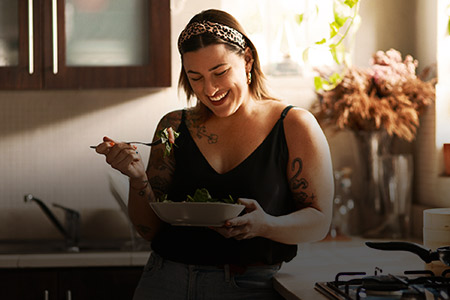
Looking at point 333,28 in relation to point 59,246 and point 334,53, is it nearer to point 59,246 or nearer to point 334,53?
point 334,53

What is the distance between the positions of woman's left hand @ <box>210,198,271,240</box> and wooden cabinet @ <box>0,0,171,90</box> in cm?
97

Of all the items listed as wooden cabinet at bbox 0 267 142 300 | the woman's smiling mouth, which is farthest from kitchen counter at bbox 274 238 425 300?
wooden cabinet at bbox 0 267 142 300

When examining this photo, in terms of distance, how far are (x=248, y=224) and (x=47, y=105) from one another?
1469mm

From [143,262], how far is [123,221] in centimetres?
51

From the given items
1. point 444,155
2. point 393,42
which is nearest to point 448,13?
point 393,42

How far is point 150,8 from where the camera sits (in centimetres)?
242

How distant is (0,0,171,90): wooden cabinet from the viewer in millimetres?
2406

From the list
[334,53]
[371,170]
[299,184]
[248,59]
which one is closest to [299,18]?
[334,53]

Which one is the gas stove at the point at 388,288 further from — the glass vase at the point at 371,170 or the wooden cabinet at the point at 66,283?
the glass vase at the point at 371,170

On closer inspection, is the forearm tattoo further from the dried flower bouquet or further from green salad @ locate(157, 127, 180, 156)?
the dried flower bouquet

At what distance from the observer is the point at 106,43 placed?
2467mm

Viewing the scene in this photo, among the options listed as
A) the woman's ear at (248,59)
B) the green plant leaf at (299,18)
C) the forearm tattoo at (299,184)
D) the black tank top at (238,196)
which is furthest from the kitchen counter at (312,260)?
the green plant leaf at (299,18)

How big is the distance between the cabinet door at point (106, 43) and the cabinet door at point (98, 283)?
0.69 metres

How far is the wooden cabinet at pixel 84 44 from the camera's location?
241 centimetres
